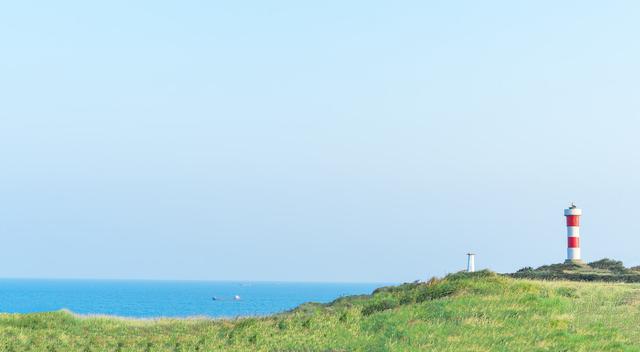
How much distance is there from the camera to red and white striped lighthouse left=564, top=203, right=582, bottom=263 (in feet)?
204

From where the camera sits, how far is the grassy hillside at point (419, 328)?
26.3 meters

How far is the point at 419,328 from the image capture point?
90.8ft

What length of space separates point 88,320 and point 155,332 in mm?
7175

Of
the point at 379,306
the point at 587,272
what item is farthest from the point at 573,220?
the point at 379,306

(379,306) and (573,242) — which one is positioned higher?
(573,242)

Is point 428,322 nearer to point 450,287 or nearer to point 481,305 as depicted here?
point 481,305

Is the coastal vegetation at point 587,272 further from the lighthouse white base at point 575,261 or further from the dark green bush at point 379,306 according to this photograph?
the dark green bush at point 379,306

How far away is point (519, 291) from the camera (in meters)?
34.5

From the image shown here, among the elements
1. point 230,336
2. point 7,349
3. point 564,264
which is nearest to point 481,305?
point 230,336

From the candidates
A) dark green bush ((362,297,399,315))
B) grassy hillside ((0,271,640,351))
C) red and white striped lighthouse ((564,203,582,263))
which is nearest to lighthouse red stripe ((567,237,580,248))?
red and white striped lighthouse ((564,203,582,263))

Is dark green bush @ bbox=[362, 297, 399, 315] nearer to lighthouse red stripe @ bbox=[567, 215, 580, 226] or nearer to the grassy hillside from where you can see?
the grassy hillside

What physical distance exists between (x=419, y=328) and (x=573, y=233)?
37.6 meters

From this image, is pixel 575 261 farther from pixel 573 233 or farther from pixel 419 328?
pixel 419 328

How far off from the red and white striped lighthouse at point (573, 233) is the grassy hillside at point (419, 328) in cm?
2525
